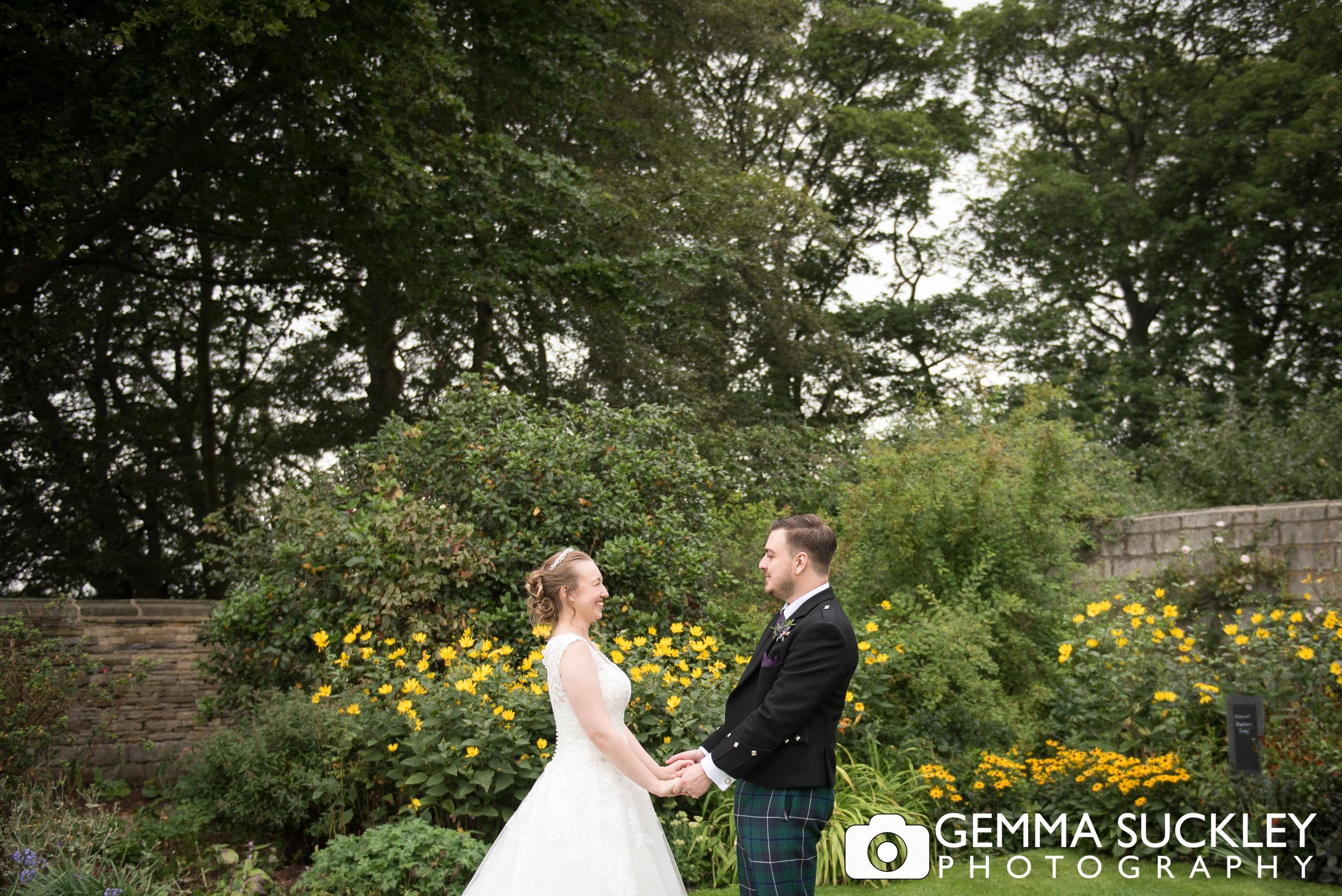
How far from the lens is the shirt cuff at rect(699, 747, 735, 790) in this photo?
350cm

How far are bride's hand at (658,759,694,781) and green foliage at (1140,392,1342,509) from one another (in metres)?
9.65

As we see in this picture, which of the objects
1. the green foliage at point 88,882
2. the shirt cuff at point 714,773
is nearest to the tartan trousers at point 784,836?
the shirt cuff at point 714,773

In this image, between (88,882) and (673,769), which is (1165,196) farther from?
(88,882)

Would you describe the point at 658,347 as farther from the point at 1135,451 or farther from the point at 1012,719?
the point at 1012,719

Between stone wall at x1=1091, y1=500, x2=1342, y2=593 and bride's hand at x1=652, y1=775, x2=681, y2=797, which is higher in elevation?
stone wall at x1=1091, y1=500, x2=1342, y2=593

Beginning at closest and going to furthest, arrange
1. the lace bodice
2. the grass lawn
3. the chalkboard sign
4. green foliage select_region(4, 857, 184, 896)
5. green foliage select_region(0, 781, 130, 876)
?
the lace bodice
green foliage select_region(4, 857, 184, 896)
green foliage select_region(0, 781, 130, 876)
the grass lawn
the chalkboard sign

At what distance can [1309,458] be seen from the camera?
1186cm

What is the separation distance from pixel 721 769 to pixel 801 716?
34 cm

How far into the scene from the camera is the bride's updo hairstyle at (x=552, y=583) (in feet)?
13.0

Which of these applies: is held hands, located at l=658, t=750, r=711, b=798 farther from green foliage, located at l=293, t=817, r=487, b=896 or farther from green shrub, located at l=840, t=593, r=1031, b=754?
green shrub, located at l=840, t=593, r=1031, b=754

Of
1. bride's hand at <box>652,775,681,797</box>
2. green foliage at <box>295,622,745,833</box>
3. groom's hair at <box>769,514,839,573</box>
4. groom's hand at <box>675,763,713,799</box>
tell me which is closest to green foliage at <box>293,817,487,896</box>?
green foliage at <box>295,622,745,833</box>

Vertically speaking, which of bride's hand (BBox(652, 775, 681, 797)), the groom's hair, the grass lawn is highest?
the groom's hair

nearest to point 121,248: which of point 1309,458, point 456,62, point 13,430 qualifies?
point 13,430

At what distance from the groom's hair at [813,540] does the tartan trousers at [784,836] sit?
75cm
